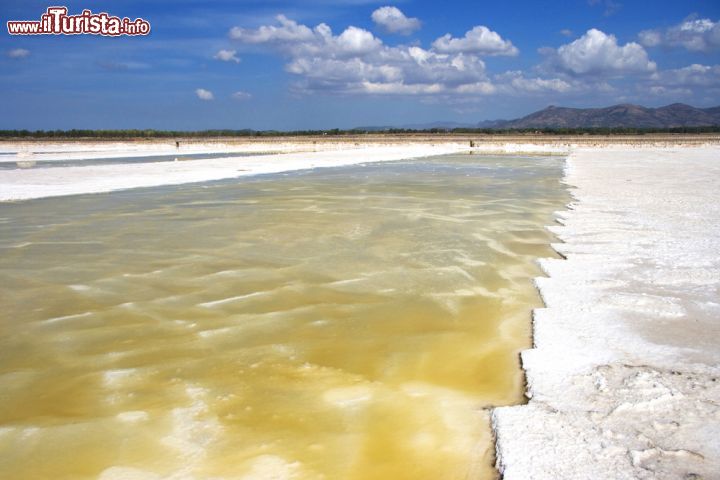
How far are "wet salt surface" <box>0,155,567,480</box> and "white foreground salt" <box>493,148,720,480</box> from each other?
0.20m

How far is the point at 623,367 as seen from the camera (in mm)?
3297

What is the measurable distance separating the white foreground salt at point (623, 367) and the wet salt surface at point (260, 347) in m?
0.20

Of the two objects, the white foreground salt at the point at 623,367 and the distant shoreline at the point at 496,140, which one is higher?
the distant shoreline at the point at 496,140

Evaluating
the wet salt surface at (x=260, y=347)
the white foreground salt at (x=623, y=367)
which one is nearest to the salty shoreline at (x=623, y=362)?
the white foreground salt at (x=623, y=367)

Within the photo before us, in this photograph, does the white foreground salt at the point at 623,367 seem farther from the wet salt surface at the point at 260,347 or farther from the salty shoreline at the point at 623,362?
the wet salt surface at the point at 260,347

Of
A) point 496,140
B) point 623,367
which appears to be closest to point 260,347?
point 623,367

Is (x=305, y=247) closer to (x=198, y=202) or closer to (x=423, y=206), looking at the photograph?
(x=423, y=206)

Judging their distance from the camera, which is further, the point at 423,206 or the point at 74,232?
the point at 423,206

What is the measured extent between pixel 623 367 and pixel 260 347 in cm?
215

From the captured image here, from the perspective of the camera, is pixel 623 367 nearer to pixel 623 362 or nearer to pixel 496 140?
pixel 623 362

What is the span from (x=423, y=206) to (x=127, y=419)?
7.94 metres

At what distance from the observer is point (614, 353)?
351cm

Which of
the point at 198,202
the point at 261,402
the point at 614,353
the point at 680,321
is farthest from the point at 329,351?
the point at 198,202

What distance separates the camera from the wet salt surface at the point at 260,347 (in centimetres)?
262
